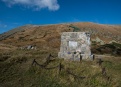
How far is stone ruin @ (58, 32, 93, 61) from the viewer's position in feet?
59.8

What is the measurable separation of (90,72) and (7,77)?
697cm

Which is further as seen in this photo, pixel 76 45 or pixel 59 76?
pixel 76 45

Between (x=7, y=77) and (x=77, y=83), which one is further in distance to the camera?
(x=7, y=77)

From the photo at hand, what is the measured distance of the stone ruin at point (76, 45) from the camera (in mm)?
18219

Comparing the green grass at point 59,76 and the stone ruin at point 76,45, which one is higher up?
the stone ruin at point 76,45

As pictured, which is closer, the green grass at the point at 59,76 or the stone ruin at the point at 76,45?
the green grass at the point at 59,76

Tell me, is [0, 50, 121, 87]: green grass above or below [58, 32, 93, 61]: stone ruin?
below

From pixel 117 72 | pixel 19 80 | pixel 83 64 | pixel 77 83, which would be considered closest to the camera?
pixel 77 83

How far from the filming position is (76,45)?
740 inches

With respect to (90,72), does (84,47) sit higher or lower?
higher

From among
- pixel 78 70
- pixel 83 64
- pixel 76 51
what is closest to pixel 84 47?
pixel 76 51

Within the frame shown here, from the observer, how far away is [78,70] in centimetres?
1458

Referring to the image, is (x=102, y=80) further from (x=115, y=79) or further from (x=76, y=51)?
(x=76, y=51)

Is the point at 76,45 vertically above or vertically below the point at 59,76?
above
